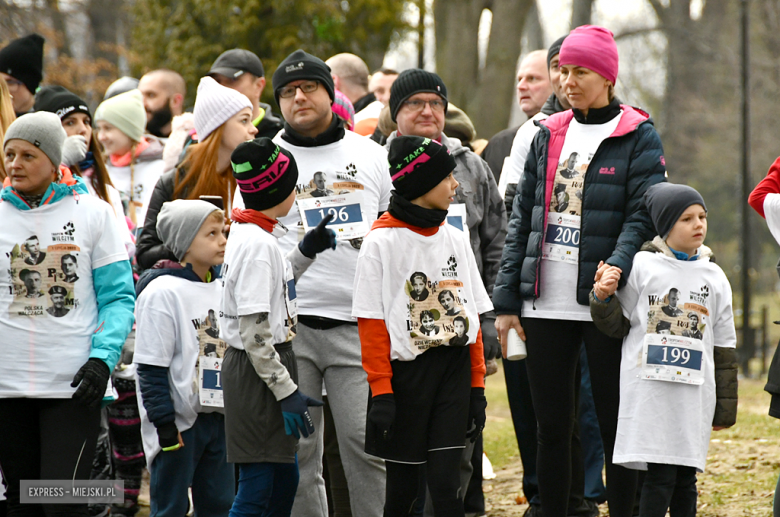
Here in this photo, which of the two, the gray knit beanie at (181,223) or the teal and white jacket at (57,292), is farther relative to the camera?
the gray knit beanie at (181,223)

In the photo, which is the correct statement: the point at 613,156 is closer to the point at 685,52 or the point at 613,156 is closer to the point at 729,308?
the point at 729,308

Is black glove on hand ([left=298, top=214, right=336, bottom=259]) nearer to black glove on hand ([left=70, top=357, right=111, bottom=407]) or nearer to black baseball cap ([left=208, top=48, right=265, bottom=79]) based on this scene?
black glove on hand ([left=70, top=357, right=111, bottom=407])

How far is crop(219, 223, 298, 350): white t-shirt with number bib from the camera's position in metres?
4.10

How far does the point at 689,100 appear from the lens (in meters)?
34.8

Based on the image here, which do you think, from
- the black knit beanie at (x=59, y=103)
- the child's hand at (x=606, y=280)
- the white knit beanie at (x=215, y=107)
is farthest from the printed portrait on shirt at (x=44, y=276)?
the child's hand at (x=606, y=280)

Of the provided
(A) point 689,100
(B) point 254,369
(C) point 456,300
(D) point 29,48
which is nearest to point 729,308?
(C) point 456,300

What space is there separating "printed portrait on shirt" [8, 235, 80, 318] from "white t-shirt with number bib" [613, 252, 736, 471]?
258 centimetres

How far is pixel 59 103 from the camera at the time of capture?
6.13 meters

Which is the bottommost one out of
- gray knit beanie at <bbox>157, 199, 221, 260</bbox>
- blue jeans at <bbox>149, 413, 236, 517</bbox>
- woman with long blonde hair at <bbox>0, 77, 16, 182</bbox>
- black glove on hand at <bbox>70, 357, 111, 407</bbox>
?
blue jeans at <bbox>149, 413, 236, 517</bbox>

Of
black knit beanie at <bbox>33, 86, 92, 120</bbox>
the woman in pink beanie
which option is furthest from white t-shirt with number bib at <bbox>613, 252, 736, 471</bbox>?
black knit beanie at <bbox>33, 86, 92, 120</bbox>

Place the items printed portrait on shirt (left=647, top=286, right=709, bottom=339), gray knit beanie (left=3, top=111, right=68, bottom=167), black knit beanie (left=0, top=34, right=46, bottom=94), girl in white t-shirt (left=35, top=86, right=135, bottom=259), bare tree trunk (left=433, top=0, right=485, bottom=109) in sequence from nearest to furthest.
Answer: gray knit beanie (left=3, top=111, right=68, bottom=167) < printed portrait on shirt (left=647, top=286, right=709, bottom=339) < girl in white t-shirt (left=35, top=86, right=135, bottom=259) < black knit beanie (left=0, top=34, right=46, bottom=94) < bare tree trunk (left=433, top=0, right=485, bottom=109)

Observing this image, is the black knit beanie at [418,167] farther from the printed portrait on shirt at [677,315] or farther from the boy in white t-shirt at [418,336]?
the printed portrait on shirt at [677,315]

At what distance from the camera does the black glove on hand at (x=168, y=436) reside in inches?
179

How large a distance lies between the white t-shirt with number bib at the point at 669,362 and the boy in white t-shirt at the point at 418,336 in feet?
2.44
